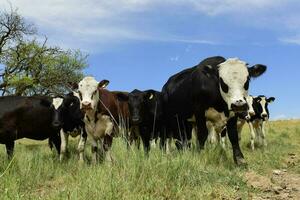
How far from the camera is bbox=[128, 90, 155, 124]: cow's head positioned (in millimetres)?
13791

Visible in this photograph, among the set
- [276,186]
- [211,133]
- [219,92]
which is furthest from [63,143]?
[276,186]

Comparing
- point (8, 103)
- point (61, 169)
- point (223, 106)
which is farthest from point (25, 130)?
point (223, 106)

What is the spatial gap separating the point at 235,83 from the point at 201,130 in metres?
1.38

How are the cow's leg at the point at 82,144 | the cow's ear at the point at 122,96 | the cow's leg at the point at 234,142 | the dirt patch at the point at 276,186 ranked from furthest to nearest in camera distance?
the cow's ear at the point at 122,96 → the cow's leg at the point at 82,144 → the cow's leg at the point at 234,142 → the dirt patch at the point at 276,186

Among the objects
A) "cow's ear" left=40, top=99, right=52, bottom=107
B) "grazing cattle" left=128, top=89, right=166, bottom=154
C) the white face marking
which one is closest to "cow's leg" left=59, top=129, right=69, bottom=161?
"cow's ear" left=40, top=99, right=52, bottom=107

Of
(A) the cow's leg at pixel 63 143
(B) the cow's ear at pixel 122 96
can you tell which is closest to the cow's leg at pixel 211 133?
(B) the cow's ear at pixel 122 96

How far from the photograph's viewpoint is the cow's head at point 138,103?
1379cm

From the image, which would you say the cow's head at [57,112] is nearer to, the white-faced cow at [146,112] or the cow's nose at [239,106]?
the white-faced cow at [146,112]

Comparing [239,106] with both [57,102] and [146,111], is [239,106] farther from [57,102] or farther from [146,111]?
[57,102]

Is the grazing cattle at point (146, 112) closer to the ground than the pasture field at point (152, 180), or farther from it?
Result: farther from it

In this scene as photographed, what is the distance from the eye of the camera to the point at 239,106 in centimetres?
942

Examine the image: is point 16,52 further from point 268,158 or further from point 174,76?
point 268,158

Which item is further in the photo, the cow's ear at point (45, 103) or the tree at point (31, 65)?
the tree at point (31, 65)

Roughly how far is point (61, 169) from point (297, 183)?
4.50 meters
